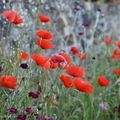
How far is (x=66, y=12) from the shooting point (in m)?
5.44

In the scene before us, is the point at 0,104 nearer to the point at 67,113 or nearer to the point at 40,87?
the point at 40,87

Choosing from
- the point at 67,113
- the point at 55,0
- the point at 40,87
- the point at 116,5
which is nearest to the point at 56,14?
the point at 55,0

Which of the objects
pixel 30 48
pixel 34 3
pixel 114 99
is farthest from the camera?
pixel 34 3

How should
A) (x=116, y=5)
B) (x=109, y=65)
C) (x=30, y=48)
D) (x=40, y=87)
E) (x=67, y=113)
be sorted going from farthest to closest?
(x=116, y=5)
(x=109, y=65)
(x=30, y=48)
(x=67, y=113)
(x=40, y=87)

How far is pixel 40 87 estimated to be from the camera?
3023 mm

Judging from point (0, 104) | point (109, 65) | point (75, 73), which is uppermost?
point (109, 65)

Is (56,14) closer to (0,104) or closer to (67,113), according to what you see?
(67,113)

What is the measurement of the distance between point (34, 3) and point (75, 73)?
191cm

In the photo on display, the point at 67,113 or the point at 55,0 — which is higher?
the point at 55,0

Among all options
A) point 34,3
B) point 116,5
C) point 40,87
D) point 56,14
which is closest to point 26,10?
point 34,3

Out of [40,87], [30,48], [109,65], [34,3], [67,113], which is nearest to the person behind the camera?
[40,87]

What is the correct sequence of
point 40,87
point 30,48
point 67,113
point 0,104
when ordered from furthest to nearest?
point 30,48
point 67,113
point 40,87
point 0,104

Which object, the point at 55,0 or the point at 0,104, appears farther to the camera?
the point at 55,0

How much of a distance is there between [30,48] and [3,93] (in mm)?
1560
